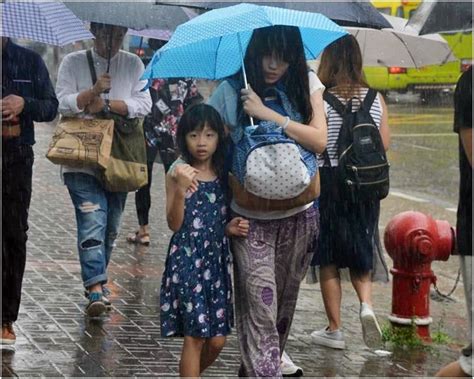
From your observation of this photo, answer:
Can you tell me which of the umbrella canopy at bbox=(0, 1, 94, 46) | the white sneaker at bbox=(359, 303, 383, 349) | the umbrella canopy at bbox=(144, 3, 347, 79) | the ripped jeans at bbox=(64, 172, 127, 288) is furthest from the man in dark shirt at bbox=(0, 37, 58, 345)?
the white sneaker at bbox=(359, 303, 383, 349)

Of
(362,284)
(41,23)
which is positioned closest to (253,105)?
(41,23)

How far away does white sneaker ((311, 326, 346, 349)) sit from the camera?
772cm

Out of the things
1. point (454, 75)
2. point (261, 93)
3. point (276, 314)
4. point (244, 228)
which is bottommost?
point (454, 75)

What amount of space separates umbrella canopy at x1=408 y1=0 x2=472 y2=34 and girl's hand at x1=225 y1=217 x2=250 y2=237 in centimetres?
134

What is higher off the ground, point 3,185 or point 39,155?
point 3,185

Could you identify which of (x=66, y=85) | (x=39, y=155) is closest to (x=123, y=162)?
(x=66, y=85)

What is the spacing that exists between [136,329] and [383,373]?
1576 mm

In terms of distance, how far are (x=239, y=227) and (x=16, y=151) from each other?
1.72 metres

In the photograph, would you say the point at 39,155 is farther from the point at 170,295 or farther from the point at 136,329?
the point at 170,295

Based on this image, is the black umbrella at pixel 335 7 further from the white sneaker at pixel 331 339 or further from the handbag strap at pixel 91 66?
the white sneaker at pixel 331 339

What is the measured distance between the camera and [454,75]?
30.7 metres

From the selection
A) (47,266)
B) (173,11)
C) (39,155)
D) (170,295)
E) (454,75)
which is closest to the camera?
(170,295)

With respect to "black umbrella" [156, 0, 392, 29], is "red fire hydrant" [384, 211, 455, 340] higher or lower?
lower

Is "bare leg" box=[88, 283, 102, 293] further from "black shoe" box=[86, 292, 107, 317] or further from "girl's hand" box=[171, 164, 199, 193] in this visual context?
"girl's hand" box=[171, 164, 199, 193]
